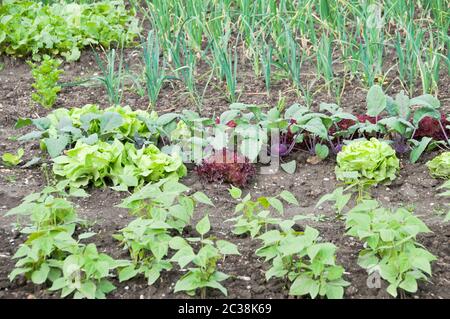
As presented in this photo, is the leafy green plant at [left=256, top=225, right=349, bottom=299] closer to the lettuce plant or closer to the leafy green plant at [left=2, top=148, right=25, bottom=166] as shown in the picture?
the leafy green plant at [left=2, top=148, right=25, bottom=166]

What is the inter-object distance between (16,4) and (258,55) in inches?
75.3

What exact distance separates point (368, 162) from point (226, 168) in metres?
0.70

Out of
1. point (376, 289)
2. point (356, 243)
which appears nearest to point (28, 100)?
point (356, 243)

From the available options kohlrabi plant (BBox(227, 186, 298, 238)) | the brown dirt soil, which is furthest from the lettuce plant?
kohlrabi plant (BBox(227, 186, 298, 238))

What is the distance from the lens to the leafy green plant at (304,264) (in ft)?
10.1

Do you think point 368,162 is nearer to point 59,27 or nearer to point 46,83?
point 46,83

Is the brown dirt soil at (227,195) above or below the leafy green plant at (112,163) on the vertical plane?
below

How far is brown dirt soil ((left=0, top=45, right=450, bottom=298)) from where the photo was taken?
328cm

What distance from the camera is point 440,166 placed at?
4.25 m

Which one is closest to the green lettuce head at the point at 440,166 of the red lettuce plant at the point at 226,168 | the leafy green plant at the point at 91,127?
the red lettuce plant at the point at 226,168

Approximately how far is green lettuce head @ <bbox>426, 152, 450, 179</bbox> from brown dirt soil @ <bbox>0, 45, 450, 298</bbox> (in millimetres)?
42

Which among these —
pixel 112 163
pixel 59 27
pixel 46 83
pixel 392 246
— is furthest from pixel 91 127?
pixel 392 246

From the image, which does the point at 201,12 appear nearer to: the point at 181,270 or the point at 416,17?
the point at 416,17

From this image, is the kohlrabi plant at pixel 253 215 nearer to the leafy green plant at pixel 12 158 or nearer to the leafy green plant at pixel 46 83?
the leafy green plant at pixel 12 158
